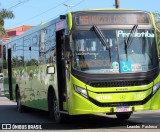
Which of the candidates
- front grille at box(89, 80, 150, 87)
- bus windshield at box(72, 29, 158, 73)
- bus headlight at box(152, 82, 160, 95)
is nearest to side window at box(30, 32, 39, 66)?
bus windshield at box(72, 29, 158, 73)

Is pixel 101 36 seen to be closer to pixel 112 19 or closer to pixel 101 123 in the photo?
pixel 112 19

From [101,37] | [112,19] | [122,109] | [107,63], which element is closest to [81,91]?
[107,63]

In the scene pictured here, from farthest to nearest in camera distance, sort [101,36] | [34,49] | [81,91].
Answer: [34,49]
[101,36]
[81,91]

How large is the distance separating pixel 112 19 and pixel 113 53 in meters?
0.99

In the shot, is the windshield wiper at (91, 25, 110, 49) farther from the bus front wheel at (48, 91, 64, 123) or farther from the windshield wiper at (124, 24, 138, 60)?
the bus front wheel at (48, 91, 64, 123)

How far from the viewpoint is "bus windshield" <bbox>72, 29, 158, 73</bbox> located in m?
12.4

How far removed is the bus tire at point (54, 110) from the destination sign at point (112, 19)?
2679mm

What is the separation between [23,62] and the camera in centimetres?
1916

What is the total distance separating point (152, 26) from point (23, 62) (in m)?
7.53

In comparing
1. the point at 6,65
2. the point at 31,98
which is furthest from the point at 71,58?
the point at 6,65

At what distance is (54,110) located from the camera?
1442 centimetres

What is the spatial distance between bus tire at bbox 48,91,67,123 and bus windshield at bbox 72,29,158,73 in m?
2.08

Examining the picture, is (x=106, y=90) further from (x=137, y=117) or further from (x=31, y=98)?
(x=31, y=98)

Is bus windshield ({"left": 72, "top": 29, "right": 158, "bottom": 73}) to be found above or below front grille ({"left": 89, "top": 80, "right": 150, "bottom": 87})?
above
